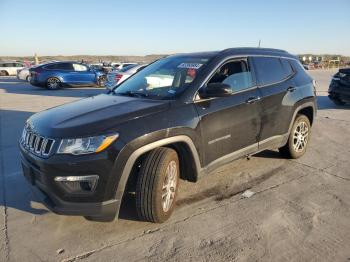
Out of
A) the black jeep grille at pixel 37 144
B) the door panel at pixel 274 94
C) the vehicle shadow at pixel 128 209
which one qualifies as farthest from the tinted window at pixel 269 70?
the black jeep grille at pixel 37 144

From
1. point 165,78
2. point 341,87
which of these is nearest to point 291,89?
point 165,78

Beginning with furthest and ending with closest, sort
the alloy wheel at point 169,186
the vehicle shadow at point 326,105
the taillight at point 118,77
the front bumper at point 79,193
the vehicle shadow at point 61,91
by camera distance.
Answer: the vehicle shadow at point 61,91 → the taillight at point 118,77 → the vehicle shadow at point 326,105 → the alloy wheel at point 169,186 → the front bumper at point 79,193

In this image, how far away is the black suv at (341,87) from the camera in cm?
1080

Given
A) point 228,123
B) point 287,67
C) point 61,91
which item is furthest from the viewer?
point 61,91

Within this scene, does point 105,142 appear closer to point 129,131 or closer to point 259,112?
point 129,131

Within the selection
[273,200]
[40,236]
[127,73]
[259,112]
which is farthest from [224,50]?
[127,73]

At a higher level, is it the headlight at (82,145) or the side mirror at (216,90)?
the side mirror at (216,90)

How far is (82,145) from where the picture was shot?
3094 mm

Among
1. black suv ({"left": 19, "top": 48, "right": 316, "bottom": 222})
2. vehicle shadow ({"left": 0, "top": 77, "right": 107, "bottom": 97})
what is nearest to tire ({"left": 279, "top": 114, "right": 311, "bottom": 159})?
black suv ({"left": 19, "top": 48, "right": 316, "bottom": 222})

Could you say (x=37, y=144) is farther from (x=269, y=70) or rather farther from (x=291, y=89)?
(x=291, y=89)

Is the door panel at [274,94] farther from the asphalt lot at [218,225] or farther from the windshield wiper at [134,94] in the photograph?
the windshield wiper at [134,94]

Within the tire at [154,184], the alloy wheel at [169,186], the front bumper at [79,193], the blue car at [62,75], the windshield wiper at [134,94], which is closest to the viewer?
the front bumper at [79,193]

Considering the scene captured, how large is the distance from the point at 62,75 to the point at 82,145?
17.0 meters

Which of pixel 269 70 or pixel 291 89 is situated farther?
pixel 291 89
